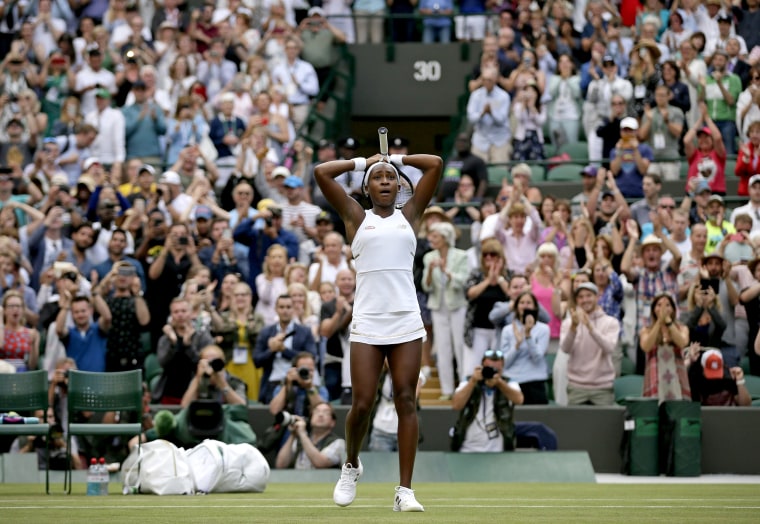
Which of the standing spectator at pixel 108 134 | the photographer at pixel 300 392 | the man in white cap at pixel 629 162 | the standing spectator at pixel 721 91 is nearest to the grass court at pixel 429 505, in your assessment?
the photographer at pixel 300 392

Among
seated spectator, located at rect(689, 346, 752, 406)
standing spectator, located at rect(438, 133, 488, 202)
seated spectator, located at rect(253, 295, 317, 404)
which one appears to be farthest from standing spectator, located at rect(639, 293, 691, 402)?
standing spectator, located at rect(438, 133, 488, 202)

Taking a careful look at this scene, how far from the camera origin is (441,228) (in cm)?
1834

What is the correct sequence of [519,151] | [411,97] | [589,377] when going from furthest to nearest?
[411,97] → [519,151] → [589,377]

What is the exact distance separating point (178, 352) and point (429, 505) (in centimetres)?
Answer: 660

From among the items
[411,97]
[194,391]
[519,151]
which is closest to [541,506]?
[194,391]

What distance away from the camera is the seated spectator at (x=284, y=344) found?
16938 mm

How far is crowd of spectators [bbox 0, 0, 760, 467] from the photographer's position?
17.2 metres

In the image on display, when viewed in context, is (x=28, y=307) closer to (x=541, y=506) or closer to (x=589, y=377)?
(x=589, y=377)

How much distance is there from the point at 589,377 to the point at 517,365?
0.88 meters

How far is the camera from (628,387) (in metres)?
17.8

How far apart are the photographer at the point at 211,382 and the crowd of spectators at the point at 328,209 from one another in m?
0.09

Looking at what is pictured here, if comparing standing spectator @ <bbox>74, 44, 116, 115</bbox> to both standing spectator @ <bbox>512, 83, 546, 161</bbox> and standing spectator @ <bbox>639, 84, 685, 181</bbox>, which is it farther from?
standing spectator @ <bbox>639, 84, 685, 181</bbox>

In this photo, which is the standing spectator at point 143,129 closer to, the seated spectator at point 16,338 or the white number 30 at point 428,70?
the seated spectator at point 16,338

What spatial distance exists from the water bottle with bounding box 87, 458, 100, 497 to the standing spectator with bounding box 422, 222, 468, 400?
6006 millimetres
